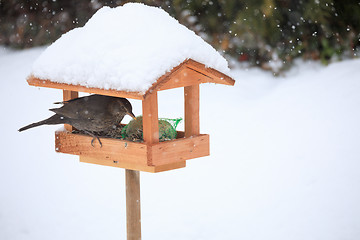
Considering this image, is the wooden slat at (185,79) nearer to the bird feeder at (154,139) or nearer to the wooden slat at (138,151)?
the bird feeder at (154,139)

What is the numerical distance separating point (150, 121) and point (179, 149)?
10.1 inches

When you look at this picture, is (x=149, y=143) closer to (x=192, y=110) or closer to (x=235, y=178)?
(x=192, y=110)

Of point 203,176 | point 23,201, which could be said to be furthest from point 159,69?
point 23,201

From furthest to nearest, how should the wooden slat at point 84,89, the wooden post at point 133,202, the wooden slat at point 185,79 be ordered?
the wooden post at point 133,202 < the wooden slat at point 185,79 < the wooden slat at point 84,89

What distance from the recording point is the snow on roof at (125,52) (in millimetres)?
2654

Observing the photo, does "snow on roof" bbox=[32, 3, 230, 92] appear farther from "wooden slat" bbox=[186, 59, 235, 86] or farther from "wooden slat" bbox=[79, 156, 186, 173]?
"wooden slat" bbox=[79, 156, 186, 173]

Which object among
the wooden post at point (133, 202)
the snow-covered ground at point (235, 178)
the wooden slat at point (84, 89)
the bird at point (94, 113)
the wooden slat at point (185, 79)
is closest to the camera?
the wooden slat at point (84, 89)

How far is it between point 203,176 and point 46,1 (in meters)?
4.55

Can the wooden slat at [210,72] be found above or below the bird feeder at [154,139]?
above

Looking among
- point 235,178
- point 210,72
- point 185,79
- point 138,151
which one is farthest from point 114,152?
point 235,178

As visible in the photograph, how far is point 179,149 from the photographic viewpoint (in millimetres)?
2963

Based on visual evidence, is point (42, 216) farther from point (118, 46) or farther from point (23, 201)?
point (118, 46)

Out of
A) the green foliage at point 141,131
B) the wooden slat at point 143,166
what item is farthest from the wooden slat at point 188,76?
the wooden slat at point 143,166

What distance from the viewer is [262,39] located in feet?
23.8
